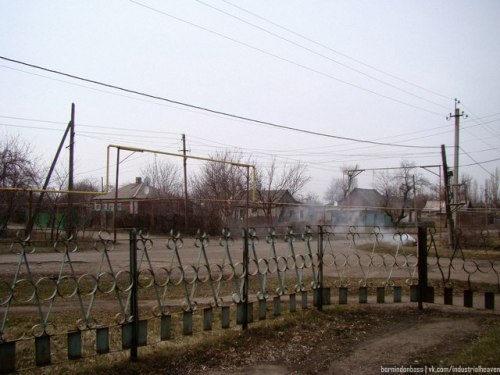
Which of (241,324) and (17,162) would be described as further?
(17,162)

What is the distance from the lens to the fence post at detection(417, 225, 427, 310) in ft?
22.1

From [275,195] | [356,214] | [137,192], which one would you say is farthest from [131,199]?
[275,195]

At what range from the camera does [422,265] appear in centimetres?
674

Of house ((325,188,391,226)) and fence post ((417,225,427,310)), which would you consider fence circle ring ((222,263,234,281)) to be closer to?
fence post ((417,225,427,310))

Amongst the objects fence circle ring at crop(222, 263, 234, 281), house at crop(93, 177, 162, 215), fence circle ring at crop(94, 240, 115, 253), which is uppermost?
house at crop(93, 177, 162, 215)

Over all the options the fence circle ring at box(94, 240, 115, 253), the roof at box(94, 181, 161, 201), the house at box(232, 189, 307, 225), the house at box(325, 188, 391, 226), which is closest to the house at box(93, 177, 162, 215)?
the roof at box(94, 181, 161, 201)

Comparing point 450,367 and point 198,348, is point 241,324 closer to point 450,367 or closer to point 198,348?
point 198,348

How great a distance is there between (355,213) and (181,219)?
14.7 m

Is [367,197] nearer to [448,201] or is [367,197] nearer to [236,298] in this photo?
[448,201]

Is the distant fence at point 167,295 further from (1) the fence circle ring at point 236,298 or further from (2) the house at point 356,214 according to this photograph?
(2) the house at point 356,214

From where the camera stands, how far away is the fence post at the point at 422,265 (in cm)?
673

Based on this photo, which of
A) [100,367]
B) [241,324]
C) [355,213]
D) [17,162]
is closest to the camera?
[100,367]

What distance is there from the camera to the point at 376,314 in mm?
6438

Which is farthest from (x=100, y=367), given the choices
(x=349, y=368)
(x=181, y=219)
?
(x=181, y=219)
